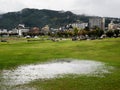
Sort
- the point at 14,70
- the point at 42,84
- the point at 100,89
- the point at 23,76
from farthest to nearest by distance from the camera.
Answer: the point at 14,70
the point at 23,76
the point at 42,84
the point at 100,89

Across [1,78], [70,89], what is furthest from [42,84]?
[1,78]

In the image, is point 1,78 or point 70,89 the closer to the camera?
point 70,89

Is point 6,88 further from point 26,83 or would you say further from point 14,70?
point 14,70

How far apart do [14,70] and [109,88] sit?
64.4 feet

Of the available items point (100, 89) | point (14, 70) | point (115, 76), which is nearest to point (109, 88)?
point (100, 89)

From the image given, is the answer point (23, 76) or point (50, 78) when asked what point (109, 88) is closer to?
point (50, 78)

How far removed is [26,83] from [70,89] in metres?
6.37

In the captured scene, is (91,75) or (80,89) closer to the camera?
(80,89)

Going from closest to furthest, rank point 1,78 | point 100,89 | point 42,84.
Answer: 1. point 100,89
2. point 42,84
3. point 1,78

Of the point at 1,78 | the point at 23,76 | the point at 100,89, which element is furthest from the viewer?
the point at 23,76

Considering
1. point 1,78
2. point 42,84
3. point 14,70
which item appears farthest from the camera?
point 14,70

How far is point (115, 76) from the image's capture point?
135ft

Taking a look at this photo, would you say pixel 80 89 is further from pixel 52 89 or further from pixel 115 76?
pixel 115 76

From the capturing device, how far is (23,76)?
4259 centimetres
